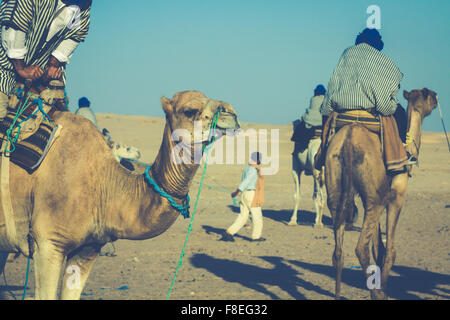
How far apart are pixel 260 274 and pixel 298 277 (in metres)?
0.59

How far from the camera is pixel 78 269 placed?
5242mm

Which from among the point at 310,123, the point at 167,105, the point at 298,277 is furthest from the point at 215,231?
the point at 167,105

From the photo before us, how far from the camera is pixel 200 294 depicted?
26.9ft

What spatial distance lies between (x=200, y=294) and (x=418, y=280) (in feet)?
10.8

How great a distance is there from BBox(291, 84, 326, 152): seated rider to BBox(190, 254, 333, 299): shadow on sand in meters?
4.18

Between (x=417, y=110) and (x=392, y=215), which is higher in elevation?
(x=417, y=110)

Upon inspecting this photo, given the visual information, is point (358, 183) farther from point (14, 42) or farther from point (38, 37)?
point (14, 42)

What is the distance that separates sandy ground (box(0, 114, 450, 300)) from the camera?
8.38 m

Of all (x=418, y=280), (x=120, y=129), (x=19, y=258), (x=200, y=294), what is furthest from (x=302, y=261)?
(x=120, y=129)

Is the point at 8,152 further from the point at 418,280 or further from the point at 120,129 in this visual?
the point at 120,129

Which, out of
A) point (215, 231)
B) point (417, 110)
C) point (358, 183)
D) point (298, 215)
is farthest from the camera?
point (298, 215)

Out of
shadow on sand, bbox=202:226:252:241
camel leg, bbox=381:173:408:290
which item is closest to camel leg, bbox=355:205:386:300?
camel leg, bbox=381:173:408:290

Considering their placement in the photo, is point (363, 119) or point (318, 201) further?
point (318, 201)
